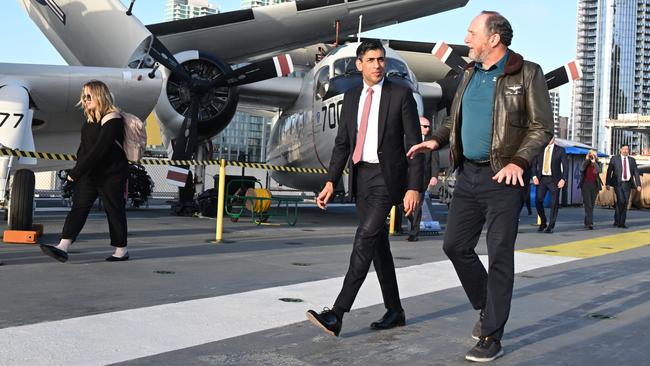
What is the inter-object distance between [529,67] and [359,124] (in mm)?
1097

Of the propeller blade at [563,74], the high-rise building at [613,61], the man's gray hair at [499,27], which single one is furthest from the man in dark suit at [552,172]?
the high-rise building at [613,61]

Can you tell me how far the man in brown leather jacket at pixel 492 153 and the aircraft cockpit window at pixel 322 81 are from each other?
27.5ft

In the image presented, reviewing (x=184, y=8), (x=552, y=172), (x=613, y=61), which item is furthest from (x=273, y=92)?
(x=613, y=61)

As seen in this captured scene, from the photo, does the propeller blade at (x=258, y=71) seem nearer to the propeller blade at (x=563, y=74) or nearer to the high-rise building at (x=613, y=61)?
the propeller blade at (x=563, y=74)

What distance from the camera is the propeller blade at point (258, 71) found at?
1372 cm

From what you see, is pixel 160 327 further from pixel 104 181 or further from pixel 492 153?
pixel 104 181

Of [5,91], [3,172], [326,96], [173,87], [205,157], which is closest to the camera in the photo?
[3,172]

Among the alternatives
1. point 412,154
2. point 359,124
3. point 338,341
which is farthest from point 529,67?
point 338,341

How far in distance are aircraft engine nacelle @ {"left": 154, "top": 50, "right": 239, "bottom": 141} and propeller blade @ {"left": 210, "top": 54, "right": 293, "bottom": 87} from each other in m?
0.38

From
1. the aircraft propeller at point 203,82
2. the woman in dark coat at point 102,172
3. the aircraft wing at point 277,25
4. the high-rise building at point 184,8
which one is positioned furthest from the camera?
the high-rise building at point 184,8

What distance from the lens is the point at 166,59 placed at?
13.0 m

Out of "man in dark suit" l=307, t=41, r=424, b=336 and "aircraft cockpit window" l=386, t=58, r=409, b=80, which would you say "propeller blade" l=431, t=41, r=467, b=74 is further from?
"man in dark suit" l=307, t=41, r=424, b=336

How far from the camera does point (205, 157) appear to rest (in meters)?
15.4

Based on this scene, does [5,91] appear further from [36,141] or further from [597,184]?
[597,184]
